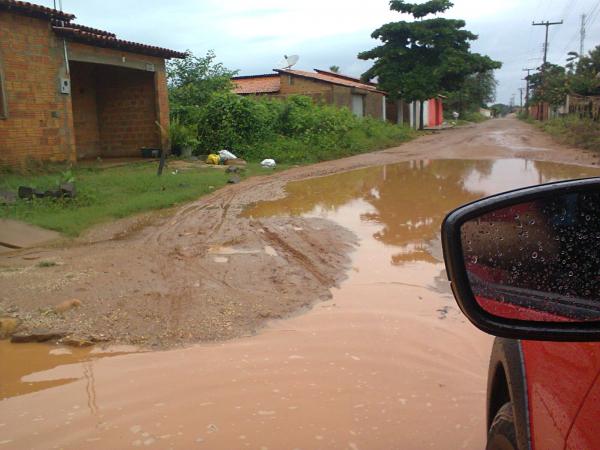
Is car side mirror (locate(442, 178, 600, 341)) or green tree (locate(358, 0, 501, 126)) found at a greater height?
green tree (locate(358, 0, 501, 126))

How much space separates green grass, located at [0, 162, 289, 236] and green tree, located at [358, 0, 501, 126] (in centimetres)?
2028

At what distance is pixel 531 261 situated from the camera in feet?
4.64

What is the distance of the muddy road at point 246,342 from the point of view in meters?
3.36

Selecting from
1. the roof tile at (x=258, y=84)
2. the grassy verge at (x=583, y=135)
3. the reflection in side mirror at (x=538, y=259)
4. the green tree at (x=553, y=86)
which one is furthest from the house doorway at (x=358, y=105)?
the reflection in side mirror at (x=538, y=259)

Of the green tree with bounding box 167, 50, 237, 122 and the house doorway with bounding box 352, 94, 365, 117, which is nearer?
the green tree with bounding box 167, 50, 237, 122

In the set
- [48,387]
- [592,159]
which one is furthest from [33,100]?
[592,159]

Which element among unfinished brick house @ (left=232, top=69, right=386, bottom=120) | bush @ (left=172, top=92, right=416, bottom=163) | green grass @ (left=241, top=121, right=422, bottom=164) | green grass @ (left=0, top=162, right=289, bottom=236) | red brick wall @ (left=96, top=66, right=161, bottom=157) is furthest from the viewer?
unfinished brick house @ (left=232, top=69, right=386, bottom=120)

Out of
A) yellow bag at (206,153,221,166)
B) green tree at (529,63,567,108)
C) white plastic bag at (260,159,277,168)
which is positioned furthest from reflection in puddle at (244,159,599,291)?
green tree at (529,63,567,108)

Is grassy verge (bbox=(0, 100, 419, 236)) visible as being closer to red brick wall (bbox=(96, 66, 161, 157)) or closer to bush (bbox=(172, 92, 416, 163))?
bush (bbox=(172, 92, 416, 163))

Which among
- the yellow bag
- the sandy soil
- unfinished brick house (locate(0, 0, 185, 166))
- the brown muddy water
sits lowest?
the brown muddy water

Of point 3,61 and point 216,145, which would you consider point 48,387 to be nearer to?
point 3,61

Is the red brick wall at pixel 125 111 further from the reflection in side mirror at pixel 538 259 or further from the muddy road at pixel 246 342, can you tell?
the reflection in side mirror at pixel 538 259

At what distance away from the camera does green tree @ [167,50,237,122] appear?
22.7m

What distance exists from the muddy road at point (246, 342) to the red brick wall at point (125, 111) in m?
10.4
